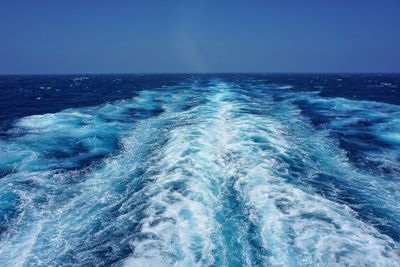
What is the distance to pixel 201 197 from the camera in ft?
34.3

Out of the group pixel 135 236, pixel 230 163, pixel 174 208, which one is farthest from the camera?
pixel 230 163

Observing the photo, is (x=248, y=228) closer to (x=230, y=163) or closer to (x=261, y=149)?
(x=230, y=163)

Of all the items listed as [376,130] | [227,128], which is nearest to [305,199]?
[227,128]

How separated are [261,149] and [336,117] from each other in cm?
1436

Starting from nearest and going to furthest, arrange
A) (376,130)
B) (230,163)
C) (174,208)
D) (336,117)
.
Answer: (174,208) → (230,163) → (376,130) → (336,117)

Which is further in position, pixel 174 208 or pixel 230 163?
pixel 230 163

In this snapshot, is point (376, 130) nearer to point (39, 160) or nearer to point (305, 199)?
point (305, 199)

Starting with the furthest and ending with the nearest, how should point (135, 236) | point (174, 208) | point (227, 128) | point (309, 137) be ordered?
point (227, 128) < point (309, 137) < point (174, 208) < point (135, 236)

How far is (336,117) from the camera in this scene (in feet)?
86.2

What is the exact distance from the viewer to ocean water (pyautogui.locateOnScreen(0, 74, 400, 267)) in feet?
25.2

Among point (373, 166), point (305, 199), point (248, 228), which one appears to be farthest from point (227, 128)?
point (248, 228)

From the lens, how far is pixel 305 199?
10.2m

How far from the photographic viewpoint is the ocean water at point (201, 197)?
769 cm

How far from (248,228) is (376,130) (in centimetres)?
1729
